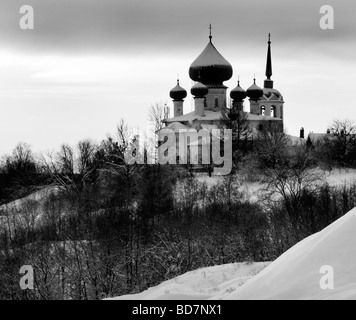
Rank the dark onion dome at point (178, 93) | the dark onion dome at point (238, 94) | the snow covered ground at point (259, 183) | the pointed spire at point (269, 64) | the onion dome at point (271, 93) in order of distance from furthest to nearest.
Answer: the pointed spire at point (269, 64) < the onion dome at point (271, 93) < the dark onion dome at point (238, 94) < the dark onion dome at point (178, 93) < the snow covered ground at point (259, 183)

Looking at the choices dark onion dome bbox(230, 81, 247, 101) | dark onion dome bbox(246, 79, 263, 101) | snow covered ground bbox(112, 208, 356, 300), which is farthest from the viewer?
dark onion dome bbox(246, 79, 263, 101)

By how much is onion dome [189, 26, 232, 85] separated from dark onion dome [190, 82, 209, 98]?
1203 mm

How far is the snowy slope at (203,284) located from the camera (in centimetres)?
1280

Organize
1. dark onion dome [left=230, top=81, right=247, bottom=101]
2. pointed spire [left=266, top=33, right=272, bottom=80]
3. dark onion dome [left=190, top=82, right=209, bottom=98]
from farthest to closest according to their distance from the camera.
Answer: pointed spire [left=266, top=33, right=272, bottom=80] < dark onion dome [left=230, top=81, right=247, bottom=101] < dark onion dome [left=190, top=82, right=209, bottom=98]

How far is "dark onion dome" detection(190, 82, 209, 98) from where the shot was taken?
157 ft

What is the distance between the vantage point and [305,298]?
938cm

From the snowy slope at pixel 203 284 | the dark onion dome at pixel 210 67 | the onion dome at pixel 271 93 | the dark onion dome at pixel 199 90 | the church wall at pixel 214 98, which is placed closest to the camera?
the snowy slope at pixel 203 284

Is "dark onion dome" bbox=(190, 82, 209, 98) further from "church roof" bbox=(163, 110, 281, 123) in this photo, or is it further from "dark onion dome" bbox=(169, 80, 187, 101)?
"dark onion dome" bbox=(169, 80, 187, 101)

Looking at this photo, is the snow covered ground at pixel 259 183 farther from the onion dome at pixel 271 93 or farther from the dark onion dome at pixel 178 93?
the onion dome at pixel 271 93

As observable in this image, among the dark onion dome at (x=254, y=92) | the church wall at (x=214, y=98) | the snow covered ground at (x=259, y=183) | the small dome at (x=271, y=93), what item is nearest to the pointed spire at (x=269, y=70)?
the small dome at (x=271, y=93)

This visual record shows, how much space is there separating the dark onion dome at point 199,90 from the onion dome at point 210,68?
120 centimetres

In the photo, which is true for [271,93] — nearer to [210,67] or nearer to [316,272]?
[210,67]

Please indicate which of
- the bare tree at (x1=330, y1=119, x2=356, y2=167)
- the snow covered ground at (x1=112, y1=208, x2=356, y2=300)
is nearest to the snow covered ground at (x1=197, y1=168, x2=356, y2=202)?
the bare tree at (x1=330, y1=119, x2=356, y2=167)
